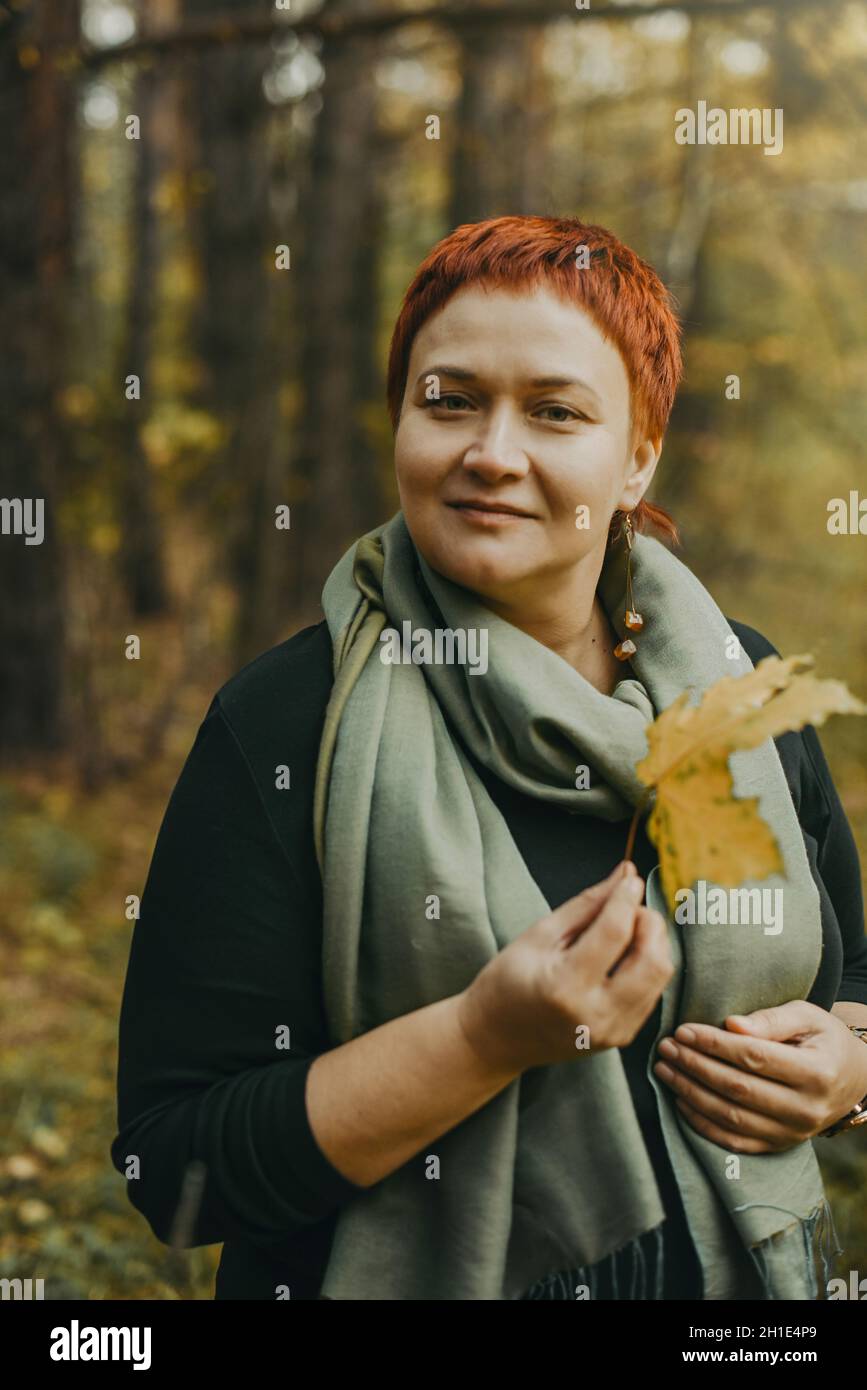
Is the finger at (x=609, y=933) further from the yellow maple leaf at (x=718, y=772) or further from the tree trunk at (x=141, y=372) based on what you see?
the tree trunk at (x=141, y=372)

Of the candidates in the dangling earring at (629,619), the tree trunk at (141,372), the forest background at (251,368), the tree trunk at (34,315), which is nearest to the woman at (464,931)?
the dangling earring at (629,619)

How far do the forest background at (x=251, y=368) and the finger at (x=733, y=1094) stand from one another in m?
1.95

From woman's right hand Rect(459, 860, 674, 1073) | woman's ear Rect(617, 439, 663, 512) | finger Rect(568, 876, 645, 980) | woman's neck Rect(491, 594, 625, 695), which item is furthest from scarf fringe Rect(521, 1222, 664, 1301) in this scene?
woman's ear Rect(617, 439, 663, 512)

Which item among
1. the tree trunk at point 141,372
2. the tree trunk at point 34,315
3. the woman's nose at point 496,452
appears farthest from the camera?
the tree trunk at point 141,372

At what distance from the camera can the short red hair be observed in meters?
1.62

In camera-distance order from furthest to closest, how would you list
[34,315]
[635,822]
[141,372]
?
1. [141,372]
2. [34,315]
3. [635,822]

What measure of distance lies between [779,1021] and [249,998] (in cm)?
72

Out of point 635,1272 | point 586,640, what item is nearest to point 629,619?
point 586,640

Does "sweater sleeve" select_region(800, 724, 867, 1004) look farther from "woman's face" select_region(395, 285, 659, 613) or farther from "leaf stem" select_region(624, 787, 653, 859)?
"woman's face" select_region(395, 285, 659, 613)

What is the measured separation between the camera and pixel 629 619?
1.87 meters

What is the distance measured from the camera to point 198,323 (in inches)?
406

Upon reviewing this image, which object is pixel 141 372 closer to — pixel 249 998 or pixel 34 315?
pixel 34 315

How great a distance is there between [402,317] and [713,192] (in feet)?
29.5

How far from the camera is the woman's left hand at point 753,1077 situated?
165 cm
